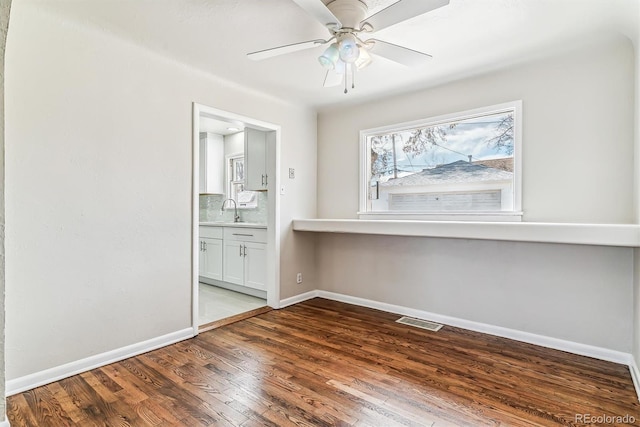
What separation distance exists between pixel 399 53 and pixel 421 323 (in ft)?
7.63

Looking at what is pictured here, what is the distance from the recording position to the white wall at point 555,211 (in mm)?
2367

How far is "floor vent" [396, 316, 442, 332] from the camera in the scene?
9.93 feet

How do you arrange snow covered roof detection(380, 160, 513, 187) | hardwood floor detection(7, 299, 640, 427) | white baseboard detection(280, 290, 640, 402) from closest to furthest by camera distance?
1. hardwood floor detection(7, 299, 640, 427)
2. white baseboard detection(280, 290, 640, 402)
3. snow covered roof detection(380, 160, 513, 187)

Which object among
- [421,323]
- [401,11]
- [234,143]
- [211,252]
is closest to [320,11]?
[401,11]

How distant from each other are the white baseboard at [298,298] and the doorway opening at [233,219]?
0.11 metres

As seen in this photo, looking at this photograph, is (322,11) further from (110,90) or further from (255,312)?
(255,312)

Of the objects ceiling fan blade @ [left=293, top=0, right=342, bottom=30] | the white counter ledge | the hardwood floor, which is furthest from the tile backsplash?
ceiling fan blade @ [left=293, top=0, right=342, bottom=30]

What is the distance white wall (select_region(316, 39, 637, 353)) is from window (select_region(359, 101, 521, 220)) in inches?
4.3

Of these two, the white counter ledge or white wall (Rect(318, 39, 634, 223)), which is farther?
white wall (Rect(318, 39, 634, 223))

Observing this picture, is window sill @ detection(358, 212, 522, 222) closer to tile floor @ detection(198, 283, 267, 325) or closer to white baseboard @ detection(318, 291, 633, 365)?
white baseboard @ detection(318, 291, 633, 365)

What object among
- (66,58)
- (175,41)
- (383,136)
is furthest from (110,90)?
(383,136)

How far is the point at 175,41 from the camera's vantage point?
2.37 meters

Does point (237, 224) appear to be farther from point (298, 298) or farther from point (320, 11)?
point (320, 11)

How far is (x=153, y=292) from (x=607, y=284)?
3.33 meters
